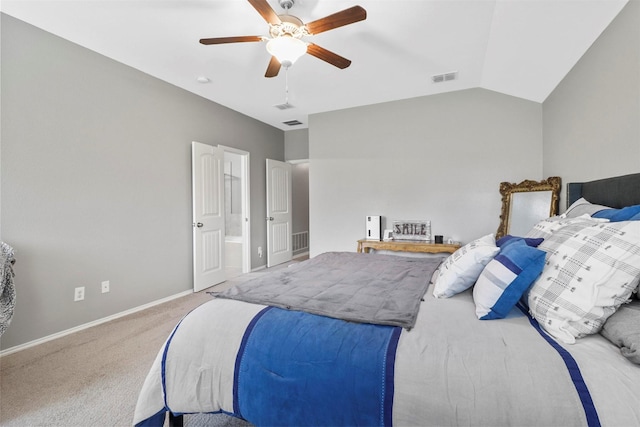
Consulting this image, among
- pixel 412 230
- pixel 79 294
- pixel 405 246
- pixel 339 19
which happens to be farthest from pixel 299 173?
pixel 339 19

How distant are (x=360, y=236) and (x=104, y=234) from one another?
10.6ft

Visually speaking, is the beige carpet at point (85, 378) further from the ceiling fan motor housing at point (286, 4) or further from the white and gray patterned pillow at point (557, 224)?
the ceiling fan motor housing at point (286, 4)

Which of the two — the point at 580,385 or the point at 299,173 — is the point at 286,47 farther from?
the point at 299,173

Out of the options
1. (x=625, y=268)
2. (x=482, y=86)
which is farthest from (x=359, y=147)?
(x=625, y=268)

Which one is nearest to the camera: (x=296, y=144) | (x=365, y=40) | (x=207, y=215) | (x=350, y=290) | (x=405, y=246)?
(x=350, y=290)

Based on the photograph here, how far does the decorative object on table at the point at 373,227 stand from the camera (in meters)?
4.31

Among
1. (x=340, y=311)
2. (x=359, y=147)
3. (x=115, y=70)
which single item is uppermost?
(x=115, y=70)

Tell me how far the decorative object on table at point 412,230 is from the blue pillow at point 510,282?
2.87m

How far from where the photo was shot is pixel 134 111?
3301 millimetres

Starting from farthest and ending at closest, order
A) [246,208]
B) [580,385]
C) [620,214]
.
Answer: [246,208] < [620,214] < [580,385]

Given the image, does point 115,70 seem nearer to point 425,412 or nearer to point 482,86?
point 425,412

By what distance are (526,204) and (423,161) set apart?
135 cm

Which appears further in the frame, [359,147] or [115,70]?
[359,147]

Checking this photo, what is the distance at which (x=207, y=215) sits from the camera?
4156 mm
